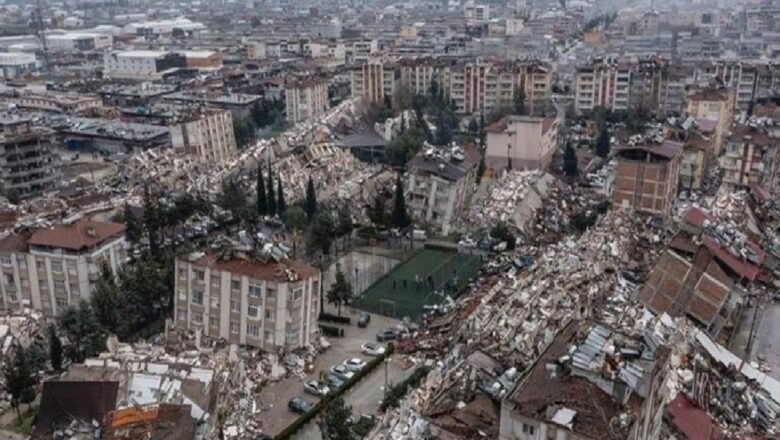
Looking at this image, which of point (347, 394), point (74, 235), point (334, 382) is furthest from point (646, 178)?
point (74, 235)

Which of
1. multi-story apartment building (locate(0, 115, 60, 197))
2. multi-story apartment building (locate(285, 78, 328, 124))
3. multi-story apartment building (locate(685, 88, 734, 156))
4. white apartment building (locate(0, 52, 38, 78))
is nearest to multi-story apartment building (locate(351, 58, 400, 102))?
multi-story apartment building (locate(285, 78, 328, 124))

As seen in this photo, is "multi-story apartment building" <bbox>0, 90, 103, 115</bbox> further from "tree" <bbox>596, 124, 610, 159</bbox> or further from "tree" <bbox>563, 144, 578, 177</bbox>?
"tree" <bbox>596, 124, 610, 159</bbox>

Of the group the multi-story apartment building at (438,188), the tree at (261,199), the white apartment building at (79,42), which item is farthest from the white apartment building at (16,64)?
the multi-story apartment building at (438,188)

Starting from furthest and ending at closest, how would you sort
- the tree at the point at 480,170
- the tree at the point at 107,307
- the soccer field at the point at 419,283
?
the tree at the point at 480,170, the soccer field at the point at 419,283, the tree at the point at 107,307

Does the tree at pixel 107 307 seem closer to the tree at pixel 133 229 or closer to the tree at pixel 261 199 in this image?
the tree at pixel 133 229

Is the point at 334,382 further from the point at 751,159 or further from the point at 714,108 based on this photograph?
the point at 714,108

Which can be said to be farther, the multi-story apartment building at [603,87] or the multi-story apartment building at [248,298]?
the multi-story apartment building at [603,87]
